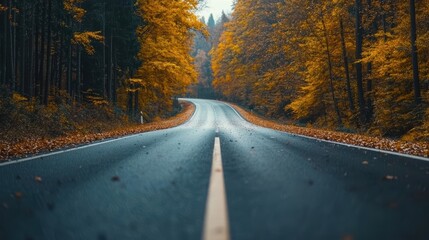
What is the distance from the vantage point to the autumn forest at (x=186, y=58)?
14984mm

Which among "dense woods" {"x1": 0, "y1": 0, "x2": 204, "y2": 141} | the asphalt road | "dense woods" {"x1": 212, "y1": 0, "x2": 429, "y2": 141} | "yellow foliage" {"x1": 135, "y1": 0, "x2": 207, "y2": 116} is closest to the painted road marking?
the asphalt road

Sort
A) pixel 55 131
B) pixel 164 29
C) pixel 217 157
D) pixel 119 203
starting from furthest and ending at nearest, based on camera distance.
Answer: pixel 164 29, pixel 55 131, pixel 217 157, pixel 119 203

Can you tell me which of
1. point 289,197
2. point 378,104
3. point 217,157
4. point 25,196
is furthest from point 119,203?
point 378,104

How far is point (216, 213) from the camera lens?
2.71 metres

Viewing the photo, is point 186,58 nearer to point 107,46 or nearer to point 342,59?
point 107,46

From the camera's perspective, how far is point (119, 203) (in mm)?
3246

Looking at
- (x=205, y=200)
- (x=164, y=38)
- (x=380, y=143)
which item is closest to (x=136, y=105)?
(x=164, y=38)

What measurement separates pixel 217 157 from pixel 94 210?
3472 mm

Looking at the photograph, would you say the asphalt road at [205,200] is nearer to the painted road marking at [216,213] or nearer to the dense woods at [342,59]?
the painted road marking at [216,213]

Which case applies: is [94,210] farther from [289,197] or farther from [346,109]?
[346,109]

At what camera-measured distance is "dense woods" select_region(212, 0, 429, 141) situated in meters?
A: 14.9

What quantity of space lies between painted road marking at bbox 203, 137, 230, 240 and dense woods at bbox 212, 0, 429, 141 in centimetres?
1122

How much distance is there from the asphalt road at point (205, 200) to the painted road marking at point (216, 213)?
0.07 meters

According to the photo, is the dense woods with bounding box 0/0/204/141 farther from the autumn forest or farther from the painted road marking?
the painted road marking
